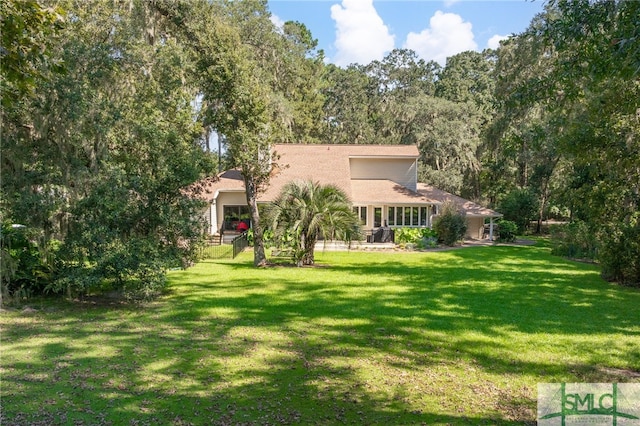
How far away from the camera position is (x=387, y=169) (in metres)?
31.4

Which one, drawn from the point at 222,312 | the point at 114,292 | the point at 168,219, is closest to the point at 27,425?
the point at 222,312

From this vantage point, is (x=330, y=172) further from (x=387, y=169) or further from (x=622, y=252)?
(x=622, y=252)

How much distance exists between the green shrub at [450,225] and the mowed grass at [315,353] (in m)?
12.9

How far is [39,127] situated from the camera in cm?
1135

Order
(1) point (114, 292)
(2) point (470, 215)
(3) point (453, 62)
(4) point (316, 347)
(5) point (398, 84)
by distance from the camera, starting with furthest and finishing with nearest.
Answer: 1. (3) point (453, 62)
2. (5) point (398, 84)
3. (2) point (470, 215)
4. (1) point (114, 292)
5. (4) point (316, 347)

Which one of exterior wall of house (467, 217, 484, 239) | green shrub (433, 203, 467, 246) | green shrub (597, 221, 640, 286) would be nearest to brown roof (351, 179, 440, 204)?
green shrub (433, 203, 467, 246)

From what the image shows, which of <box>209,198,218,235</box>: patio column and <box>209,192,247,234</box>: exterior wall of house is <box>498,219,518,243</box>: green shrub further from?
<box>209,198,218,235</box>: patio column

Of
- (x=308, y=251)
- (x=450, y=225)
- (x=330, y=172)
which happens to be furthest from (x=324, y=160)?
(x=308, y=251)

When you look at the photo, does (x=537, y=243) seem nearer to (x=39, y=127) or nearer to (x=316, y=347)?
(x=316, y=347)

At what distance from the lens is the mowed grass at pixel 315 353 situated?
5453 millimetres

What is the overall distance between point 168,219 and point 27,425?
21.8 ft

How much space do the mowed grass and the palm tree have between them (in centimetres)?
341

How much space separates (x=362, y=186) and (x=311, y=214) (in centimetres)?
1320

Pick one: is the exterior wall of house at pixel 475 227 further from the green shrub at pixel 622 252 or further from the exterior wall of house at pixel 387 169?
the green shrub at pixel 622 252
